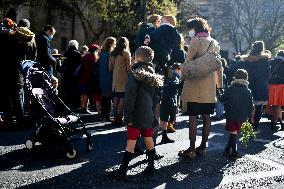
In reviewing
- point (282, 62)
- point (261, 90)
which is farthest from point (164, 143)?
point (282, 62)

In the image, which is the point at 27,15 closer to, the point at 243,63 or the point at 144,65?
the point at 243,63

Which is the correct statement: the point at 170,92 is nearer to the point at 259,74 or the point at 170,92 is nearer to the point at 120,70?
the point at 120,70

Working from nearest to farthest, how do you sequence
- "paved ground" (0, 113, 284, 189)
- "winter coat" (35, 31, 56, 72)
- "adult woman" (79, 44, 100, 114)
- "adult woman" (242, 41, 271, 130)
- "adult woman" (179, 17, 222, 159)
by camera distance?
"paved ground" (0, 113, 284, 189) → "adult woman" (179, 17, 222, 159) → "winter coat" (35, 31, 56, 72) → "adult woman" (242, 41, 271, 130) → "adult woman" (79, 44, 100, 114)

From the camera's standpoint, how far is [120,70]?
9.65 meters

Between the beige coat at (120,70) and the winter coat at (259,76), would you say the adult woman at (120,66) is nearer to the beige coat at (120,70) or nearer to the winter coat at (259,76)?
the beige coat at (120,70)

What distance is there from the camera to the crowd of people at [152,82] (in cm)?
578

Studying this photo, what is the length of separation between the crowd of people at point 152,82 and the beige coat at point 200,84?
0.02 meters

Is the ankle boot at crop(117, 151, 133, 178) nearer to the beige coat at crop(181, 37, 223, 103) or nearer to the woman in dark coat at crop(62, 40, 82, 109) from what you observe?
the beige coat at crop(181, 37, 223, 103)

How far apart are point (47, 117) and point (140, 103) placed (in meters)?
1.64

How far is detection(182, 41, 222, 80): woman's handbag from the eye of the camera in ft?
22.1

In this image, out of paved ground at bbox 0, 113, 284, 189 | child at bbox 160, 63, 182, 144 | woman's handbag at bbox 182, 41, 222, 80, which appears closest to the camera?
paved ground at bbox 0, 113, 284, 189

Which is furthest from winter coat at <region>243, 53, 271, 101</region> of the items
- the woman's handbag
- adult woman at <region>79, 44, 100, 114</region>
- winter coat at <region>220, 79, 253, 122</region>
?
adult woman at <region>79, 44, 100, 114</region>

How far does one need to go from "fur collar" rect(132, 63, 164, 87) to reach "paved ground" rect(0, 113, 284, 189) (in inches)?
47.9

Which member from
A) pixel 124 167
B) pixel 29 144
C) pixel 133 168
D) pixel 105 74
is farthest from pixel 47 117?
pixel 105 74
